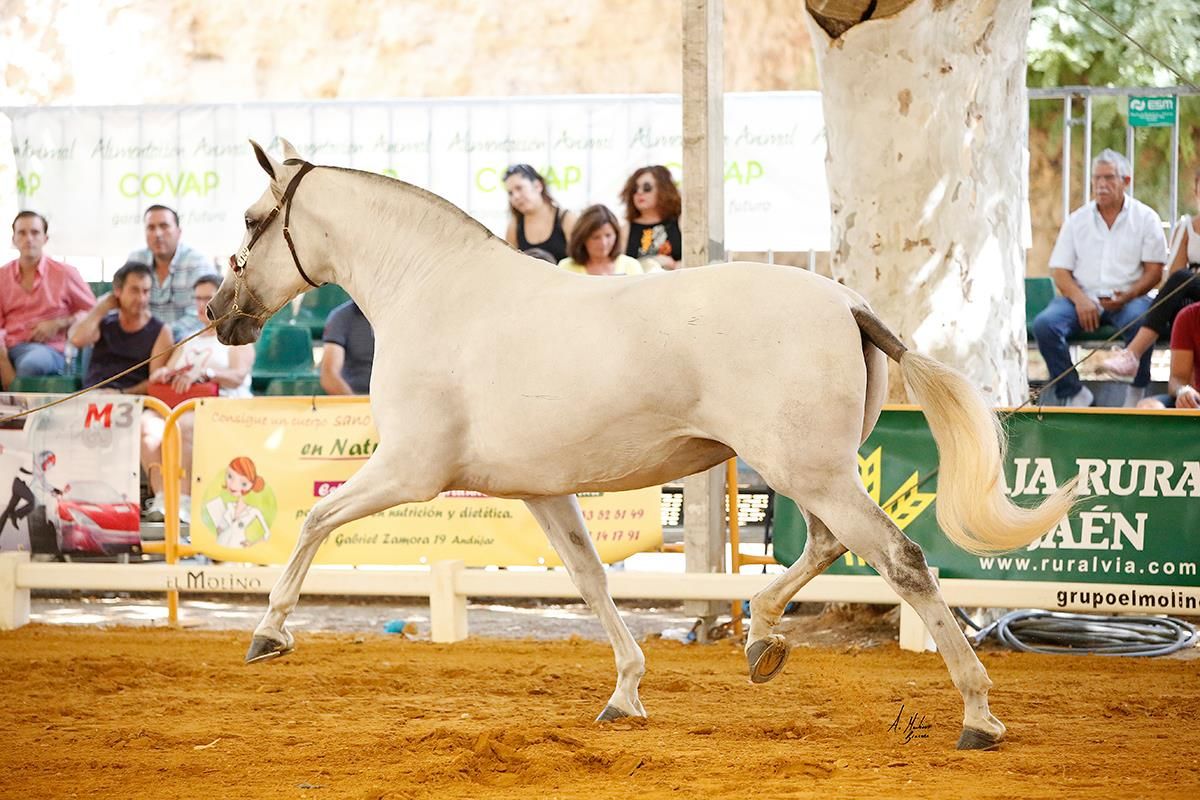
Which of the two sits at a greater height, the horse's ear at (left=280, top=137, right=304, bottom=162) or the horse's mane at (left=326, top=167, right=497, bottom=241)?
the horse's ear at (left=280, top=137, right=304, bottom=162)

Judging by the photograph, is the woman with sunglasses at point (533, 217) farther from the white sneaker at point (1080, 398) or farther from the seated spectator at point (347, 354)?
the white sneaker at point (1080, 398)

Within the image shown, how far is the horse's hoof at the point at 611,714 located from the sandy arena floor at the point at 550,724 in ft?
0.21

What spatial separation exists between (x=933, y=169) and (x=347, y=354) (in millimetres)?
4316

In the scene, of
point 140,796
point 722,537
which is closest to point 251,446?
point 722,537

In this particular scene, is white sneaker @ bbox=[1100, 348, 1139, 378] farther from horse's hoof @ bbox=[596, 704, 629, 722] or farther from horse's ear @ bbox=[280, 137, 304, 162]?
horse's ear @ bbox=[280, 137, 304, 162]

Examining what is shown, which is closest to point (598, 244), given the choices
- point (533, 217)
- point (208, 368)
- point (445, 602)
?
point (533, 217)

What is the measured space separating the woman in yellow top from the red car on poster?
3.24m

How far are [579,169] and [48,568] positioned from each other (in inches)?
247

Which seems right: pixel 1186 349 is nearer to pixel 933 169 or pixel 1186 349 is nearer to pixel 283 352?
pixel 933 169

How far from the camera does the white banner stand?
12.9 meters

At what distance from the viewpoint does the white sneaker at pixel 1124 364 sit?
368 inches

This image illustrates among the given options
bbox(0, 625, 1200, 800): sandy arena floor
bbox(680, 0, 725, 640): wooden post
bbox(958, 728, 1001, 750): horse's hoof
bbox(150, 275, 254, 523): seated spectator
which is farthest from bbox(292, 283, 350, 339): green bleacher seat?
bbox(958, 728, 1001, 750): horse's hoof

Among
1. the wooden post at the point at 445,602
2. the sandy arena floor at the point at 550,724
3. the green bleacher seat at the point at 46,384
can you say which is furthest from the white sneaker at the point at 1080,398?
the green bleacher seat at the point at 46,384

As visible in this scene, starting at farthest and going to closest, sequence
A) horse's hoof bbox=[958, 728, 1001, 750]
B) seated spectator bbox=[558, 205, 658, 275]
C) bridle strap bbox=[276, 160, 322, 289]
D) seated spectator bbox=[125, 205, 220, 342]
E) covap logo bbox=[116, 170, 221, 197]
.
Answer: covap logo bbox=[116, 170, 221, 197] → seated spectator bbox=[125, 205, 220, 342] → seated spectator bbox=[558, 205, 658, 275] → bridle strap bbox=[276, 160, 322, 289] → horse's hoof bbox=[958, 728, 1001, 750]
